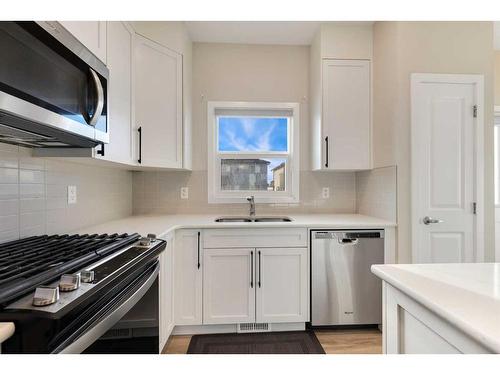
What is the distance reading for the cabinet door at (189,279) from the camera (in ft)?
6.69

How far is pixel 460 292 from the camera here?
2.26 feet

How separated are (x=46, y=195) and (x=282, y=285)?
5.46 ft

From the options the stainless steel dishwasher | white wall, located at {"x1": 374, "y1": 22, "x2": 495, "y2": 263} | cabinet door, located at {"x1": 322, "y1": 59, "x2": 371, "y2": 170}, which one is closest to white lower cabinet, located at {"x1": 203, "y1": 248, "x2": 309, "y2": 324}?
the stainless steel dishwasher

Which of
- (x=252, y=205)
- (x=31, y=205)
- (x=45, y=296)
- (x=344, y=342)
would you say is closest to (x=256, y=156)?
(x=252, y=205)

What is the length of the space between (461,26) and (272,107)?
5.28ft

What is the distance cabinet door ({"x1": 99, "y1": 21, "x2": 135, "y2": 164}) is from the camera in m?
1.58

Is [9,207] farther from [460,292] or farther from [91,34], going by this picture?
[460,292]

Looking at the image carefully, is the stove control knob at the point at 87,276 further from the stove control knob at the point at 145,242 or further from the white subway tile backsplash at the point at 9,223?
the white subway tile backsplash at the point at 9,223

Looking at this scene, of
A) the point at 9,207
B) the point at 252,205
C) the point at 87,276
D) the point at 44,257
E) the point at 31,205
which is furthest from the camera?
the point at 252,205

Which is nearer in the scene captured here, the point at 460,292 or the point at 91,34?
the point at 460,292

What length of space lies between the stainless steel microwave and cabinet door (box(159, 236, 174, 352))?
2.81ft

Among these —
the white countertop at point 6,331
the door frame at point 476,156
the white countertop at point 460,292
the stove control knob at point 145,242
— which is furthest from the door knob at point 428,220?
the white countertop at point 6,331
